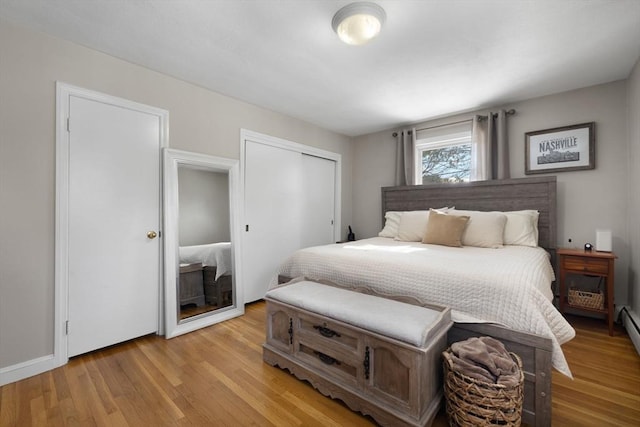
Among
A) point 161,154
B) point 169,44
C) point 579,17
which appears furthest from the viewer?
point 161,154

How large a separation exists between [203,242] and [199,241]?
0.04 metres

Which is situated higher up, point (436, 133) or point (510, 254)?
point (436, 133)

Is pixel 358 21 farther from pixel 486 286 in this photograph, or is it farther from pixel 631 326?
pixel 631 326

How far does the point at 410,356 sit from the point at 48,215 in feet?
8.42

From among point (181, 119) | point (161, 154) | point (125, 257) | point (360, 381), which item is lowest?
point (360, 381)

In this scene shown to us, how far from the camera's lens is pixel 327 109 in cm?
350

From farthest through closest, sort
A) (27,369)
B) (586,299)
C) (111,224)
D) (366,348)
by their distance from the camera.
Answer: (586,299) → (111,224) → (27,369) → (366,348)

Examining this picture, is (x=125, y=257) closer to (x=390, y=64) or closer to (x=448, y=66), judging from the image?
(x=390, y=64)

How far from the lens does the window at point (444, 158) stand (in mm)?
3715

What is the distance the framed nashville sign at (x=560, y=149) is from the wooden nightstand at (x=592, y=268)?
959 millimetres

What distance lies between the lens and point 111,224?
2254mm

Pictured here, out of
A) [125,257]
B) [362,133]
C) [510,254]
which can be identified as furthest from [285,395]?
[362,133]

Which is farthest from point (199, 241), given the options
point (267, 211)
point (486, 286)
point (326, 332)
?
Result: point (486, 286)

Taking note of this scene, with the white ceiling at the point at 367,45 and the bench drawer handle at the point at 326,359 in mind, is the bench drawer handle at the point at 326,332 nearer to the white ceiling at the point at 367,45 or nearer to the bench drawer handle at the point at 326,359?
the bench drawer handle at the point at 326,359
